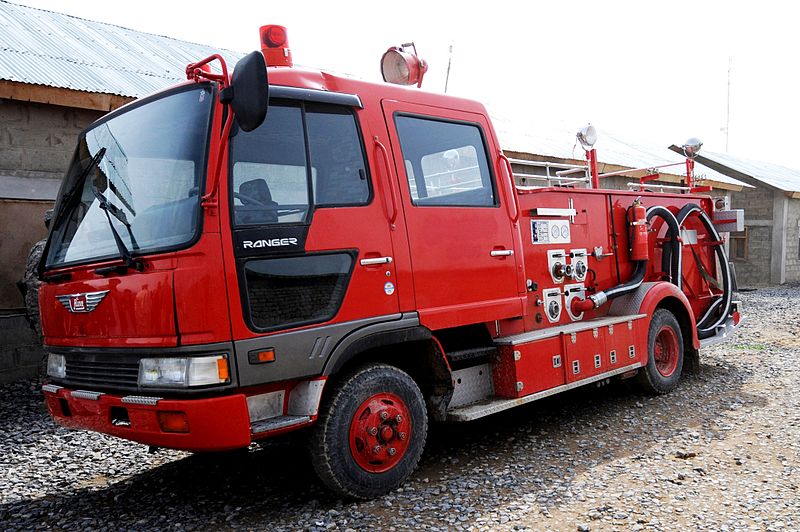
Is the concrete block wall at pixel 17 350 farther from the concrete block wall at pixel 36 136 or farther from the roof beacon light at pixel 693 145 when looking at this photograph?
the roof beacon light at pixel 693 145

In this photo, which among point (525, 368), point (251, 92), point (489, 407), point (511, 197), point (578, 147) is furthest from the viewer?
point (578, 147)

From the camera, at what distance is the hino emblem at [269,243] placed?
11.6 ft

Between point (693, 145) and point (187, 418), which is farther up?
point (693, 145)

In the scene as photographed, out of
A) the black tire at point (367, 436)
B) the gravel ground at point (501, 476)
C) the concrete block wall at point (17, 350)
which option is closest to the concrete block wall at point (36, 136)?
the concrete block wall at point (17, 350)

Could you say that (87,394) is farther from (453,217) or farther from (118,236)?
(453,217)

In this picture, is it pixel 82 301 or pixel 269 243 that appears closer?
pixel 269 243

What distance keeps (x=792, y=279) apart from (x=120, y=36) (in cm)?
2120

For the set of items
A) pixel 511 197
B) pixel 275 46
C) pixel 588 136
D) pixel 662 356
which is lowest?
pixel 662 356

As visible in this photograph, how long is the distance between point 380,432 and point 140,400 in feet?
4.55

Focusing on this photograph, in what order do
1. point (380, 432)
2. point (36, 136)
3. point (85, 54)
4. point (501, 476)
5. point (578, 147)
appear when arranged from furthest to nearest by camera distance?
point (578, 147) < point (85, 54) < point (36, 136) < point (501, 476) < point (380, 432)

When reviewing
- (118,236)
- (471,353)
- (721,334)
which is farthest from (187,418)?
(721,334)

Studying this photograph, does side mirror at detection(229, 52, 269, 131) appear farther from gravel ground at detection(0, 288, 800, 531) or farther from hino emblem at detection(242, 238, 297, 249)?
gravel ground at detection(0, 288, 800, 531)

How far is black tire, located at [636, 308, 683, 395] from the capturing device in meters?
6.48

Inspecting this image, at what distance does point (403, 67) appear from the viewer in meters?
5.03
